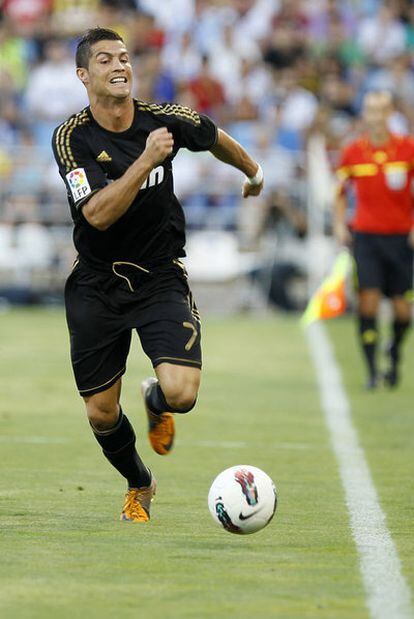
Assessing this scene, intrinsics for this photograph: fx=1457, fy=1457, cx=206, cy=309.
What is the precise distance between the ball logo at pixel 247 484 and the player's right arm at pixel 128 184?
127cm

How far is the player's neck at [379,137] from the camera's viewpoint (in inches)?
533

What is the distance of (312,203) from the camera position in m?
22.6

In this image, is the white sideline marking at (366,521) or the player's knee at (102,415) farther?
the player's knee at (102,415)

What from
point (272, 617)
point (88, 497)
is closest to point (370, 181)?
point (88, 497)

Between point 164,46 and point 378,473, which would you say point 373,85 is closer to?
point 164,46

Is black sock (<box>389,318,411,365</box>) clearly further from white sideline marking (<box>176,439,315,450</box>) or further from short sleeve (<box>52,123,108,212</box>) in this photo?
short sleeve (<box>52,123,108,212</box>)

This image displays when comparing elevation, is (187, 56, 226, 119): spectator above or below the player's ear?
below

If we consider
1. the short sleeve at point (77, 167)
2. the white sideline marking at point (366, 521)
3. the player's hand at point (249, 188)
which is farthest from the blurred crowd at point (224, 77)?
the short sleeve at point (77, 167)

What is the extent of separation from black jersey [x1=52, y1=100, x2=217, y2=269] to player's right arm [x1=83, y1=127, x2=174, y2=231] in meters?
0.14

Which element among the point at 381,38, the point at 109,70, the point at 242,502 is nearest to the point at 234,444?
the point at 242,502

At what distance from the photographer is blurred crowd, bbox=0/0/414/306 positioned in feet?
75.2

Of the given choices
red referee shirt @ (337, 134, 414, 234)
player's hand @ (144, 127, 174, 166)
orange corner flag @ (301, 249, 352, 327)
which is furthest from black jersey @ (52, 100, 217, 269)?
orange corner flag @ (301, 249, 352, 327)

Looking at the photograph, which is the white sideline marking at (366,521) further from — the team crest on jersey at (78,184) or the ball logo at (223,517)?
the team crest on jersey at (78,184)

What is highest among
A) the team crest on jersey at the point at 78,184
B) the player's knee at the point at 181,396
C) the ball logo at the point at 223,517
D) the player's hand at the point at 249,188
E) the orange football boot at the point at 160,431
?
the team crest on jersey at the point at 78,184
